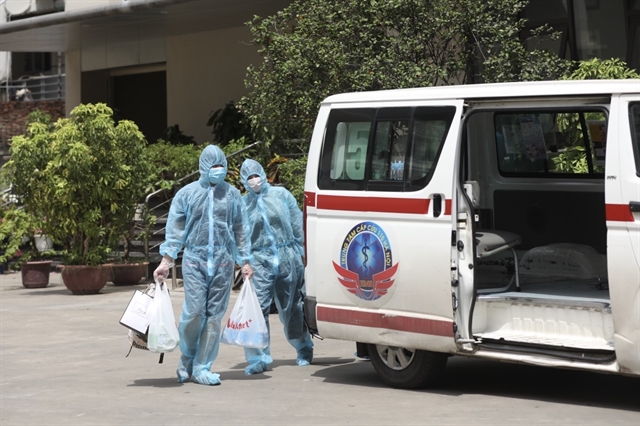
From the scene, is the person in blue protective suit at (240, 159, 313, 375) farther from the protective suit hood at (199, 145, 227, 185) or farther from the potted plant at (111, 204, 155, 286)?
the potted plant at (111, 204, 155, 286)

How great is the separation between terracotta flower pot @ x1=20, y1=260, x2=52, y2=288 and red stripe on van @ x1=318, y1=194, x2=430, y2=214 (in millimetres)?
11026

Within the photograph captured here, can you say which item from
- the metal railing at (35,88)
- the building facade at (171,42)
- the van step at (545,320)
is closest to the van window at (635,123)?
the van step at (545,320)

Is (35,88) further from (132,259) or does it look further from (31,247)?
(132,259)

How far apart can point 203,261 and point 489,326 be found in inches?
98.5

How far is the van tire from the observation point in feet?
28.1

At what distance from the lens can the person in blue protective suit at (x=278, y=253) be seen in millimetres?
10109

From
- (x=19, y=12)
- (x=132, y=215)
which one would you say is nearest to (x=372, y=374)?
(x=132, y=215)

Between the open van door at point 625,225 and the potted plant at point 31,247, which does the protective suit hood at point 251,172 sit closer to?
the open van door at point 625,225

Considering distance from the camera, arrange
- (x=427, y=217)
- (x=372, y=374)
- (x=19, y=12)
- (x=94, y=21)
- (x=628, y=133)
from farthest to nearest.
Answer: (x=19, y=12) → (x=94, y=21) → (x=372, y=374) → (x=427, y=217) → (x=628, y=133)

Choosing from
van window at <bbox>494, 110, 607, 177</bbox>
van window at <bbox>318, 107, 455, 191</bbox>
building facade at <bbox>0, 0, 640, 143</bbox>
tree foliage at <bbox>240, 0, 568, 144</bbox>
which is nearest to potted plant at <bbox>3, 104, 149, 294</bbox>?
building facade at <bbox>0, 0, 640, 143</bbox>

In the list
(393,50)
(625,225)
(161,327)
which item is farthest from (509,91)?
(393,50)

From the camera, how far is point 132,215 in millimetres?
18031

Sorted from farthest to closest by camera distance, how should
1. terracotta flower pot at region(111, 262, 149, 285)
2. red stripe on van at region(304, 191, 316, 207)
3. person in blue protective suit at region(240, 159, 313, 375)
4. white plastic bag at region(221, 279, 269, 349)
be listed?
terracotta flower pot at region(111, 262, 149, 285) < person in blue protective suit at region(240, 159, 313, 375) < white plastic bag at region(221, 279, 269, 349) < red stripe on van at region(304, 191, 316, 207)

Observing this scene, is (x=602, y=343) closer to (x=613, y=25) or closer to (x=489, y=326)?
(x=489, y=326)
